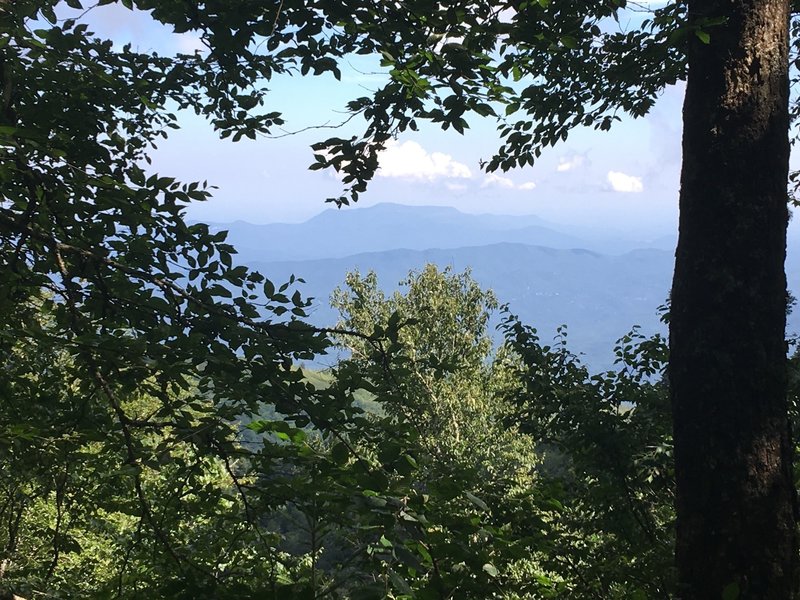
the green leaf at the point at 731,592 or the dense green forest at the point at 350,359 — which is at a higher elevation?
the dense green forest at the point at 350,359

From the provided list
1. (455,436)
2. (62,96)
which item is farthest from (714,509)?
(455,436)

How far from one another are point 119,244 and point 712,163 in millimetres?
3680

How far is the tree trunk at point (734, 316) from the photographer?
107 inches

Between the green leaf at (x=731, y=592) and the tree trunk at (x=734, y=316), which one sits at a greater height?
the tree trunk at (x=734, y=316)

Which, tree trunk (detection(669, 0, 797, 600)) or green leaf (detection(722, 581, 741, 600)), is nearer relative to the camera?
green leaf (detection(722, 581, 741, 600))

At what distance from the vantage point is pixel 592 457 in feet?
17.6

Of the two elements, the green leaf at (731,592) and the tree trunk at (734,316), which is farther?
the tree trunk at (734,316)

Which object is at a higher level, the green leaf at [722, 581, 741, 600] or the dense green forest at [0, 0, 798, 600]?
the dense green forest at [0, 0, 798, 600]

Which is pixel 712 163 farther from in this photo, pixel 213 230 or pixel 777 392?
pixel 213 230

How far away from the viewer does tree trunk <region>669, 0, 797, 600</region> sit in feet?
8.91

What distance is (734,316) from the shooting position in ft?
9.45

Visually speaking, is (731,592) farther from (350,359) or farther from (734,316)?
(350,359)

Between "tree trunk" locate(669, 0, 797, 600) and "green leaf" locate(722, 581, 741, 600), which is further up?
"tree trunk" locate(669, 0, 797, 600)

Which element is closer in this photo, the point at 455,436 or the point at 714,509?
the point at 714,509
